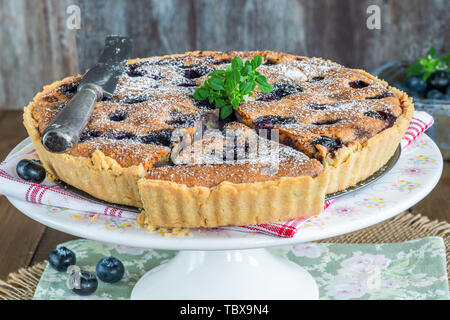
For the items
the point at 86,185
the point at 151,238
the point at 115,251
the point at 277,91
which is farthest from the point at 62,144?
the point at 115,251

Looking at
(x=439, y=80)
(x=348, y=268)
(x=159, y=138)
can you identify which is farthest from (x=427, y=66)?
(x=159, y=138)

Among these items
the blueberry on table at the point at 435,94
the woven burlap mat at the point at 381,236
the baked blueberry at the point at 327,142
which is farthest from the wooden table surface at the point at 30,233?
the baked blueberry at the point at 327,142

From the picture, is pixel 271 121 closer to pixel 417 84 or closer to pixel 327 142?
pixel 327 142

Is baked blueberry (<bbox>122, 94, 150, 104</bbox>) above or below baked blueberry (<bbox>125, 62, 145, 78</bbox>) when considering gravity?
below

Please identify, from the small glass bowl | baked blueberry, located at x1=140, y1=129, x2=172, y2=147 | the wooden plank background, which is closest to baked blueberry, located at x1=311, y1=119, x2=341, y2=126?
baked blueberry, located at x1=140, y1=129, x2=172, y2=147

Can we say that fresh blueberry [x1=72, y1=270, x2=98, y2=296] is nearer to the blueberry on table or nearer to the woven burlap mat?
the woven burlap mat

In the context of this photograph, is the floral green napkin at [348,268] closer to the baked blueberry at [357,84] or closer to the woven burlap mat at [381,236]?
the woven burlap mat at [381,236]
